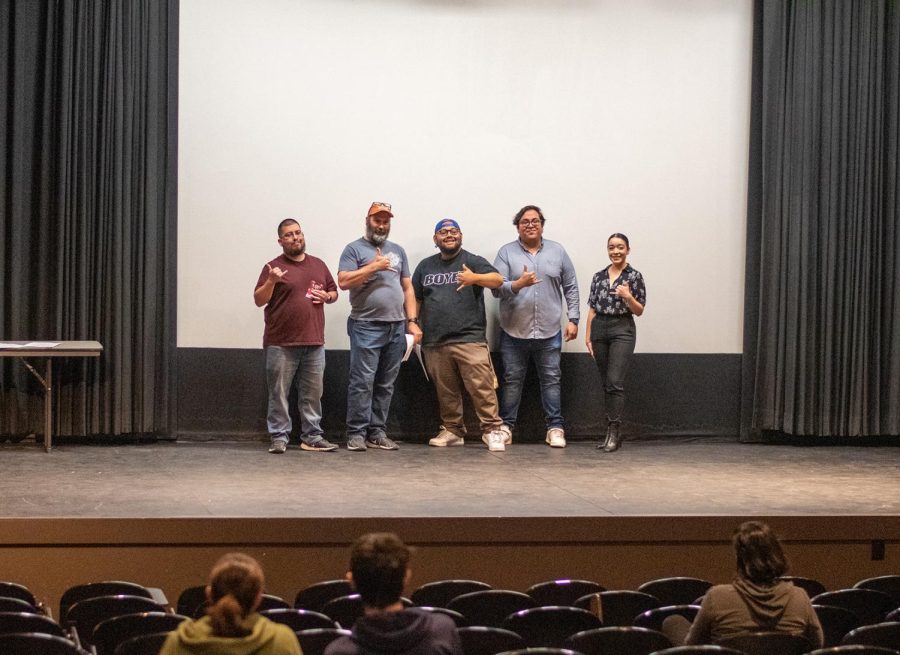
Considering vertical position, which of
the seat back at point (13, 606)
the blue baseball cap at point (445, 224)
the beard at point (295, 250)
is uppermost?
the blue baseball cap at point (445, 224)

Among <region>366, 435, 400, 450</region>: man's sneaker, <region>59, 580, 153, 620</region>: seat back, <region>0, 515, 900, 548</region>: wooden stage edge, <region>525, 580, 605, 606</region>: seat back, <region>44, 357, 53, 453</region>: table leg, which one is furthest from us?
<region>366, 435, 400, 450</region>: man's sneaker

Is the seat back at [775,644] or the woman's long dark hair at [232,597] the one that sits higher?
the woman's long dark hair at [232,597]

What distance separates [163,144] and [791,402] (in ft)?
15.4

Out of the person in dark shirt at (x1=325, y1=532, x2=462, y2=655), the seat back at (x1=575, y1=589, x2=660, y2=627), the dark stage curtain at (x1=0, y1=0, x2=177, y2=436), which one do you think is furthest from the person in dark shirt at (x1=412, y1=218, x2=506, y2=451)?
the person in dark shirt at (x1=325, y1=532, x2=462, y2=655)

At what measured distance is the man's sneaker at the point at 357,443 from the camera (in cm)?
700

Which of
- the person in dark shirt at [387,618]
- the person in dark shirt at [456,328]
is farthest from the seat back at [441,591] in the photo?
the person in dark shirt at [456,328]

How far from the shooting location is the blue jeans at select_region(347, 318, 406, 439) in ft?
23.0

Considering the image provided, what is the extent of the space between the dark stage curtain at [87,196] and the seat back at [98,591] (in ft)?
11.4

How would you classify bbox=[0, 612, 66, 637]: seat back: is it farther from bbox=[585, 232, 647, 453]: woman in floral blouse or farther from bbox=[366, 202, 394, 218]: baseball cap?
bbox=[585, 232, 647, 453]: woman in floral blouse

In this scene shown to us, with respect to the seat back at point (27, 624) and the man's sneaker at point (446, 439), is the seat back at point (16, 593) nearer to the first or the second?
the seat back at point (27, 624)

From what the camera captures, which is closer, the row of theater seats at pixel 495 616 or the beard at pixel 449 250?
the row of theater seats at pixel 495 616

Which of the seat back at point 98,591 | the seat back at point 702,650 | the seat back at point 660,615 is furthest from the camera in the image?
the seat back at point 98,591

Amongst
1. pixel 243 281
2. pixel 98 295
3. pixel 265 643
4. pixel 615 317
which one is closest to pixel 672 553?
pixel 615 317

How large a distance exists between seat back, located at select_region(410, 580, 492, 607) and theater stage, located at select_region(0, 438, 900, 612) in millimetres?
1113
